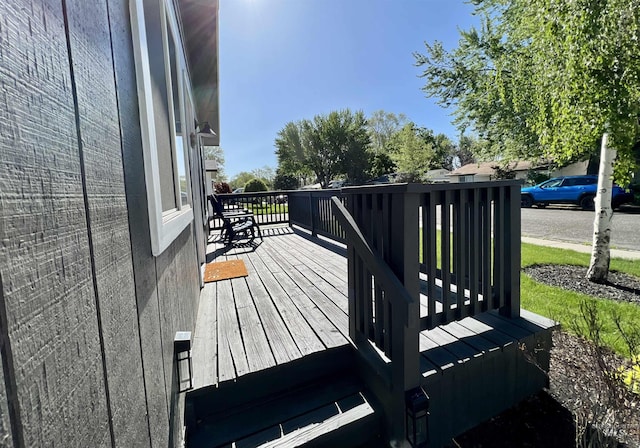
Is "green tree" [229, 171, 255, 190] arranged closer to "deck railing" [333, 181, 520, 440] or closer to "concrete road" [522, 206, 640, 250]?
"concrete road" [522, 206, 640, 250]

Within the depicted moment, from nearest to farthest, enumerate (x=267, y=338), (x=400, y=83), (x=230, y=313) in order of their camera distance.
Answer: (x=267, y=338)
(x=230, y=313)
(x=400, y=83)

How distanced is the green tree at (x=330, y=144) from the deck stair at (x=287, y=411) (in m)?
29.5

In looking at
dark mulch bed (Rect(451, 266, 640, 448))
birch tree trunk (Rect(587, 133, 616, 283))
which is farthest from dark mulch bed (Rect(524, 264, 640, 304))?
dark mulch bed (Rect(451, 266, 640, 448))

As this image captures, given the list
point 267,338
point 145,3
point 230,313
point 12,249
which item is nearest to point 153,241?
point 12,249

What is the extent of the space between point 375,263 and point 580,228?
405 inches

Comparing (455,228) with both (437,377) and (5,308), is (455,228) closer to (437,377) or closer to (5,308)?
(437,377)

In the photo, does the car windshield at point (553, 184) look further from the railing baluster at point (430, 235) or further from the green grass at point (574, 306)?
the railing baluster at point (430, 235)

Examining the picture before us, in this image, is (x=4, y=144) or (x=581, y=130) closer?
(x=4, y=144)

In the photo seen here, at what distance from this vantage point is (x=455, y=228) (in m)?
1.94

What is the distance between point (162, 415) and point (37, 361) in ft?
3.13

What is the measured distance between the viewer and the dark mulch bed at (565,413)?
141 centimetres

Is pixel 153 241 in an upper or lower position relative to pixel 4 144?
lower

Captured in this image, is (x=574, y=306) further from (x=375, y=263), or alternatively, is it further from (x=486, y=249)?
(x=375, y=263)

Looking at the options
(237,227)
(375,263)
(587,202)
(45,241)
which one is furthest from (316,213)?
(587,202)
